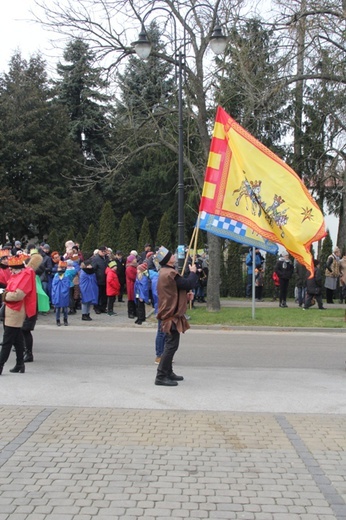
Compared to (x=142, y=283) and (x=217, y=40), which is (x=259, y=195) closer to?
(x=142, y=283)

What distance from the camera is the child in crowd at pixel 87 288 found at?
15.5 meters

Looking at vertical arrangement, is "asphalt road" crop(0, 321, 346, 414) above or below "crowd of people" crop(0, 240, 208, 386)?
below

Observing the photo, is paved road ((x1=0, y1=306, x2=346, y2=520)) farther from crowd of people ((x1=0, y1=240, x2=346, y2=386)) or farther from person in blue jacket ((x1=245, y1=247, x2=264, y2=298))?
person in blue jacket ((x1=245, y1=247, x2=264, y2=298))

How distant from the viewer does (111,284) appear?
647 inches

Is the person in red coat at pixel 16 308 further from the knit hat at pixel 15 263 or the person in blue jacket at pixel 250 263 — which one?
the person in blue jacket at pixel 250 263

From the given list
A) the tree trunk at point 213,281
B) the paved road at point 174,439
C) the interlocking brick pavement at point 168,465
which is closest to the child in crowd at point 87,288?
the tree trunk at point 213,281

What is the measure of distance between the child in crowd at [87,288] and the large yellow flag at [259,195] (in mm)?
6941

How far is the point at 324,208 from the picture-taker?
33438 mm

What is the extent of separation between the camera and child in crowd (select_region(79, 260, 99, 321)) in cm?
1550

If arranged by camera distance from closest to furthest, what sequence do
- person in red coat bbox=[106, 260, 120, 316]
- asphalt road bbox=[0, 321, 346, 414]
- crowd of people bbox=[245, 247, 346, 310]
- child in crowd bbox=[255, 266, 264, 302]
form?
1. asphalt road bbox=[0, 321, 346, 414]
2. person in red coat bbox=[106, 260, 120, 316]
3. crowd of people bbox=[245, 247, 346, 310]
4. child in crowd bbox=[255, 266, 264, 302]

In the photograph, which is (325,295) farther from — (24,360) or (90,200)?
(90,200)

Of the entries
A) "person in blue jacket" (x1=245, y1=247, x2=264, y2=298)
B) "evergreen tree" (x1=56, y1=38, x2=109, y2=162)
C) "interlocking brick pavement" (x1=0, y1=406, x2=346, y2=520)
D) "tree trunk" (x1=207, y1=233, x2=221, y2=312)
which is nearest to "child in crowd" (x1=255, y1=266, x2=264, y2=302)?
"person in blue jacket" (x1=245, y1=247, x2=264, y2=298)

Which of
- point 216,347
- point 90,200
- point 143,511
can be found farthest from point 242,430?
point 90,200

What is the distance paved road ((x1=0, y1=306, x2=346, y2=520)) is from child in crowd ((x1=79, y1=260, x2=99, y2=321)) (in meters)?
5.20
